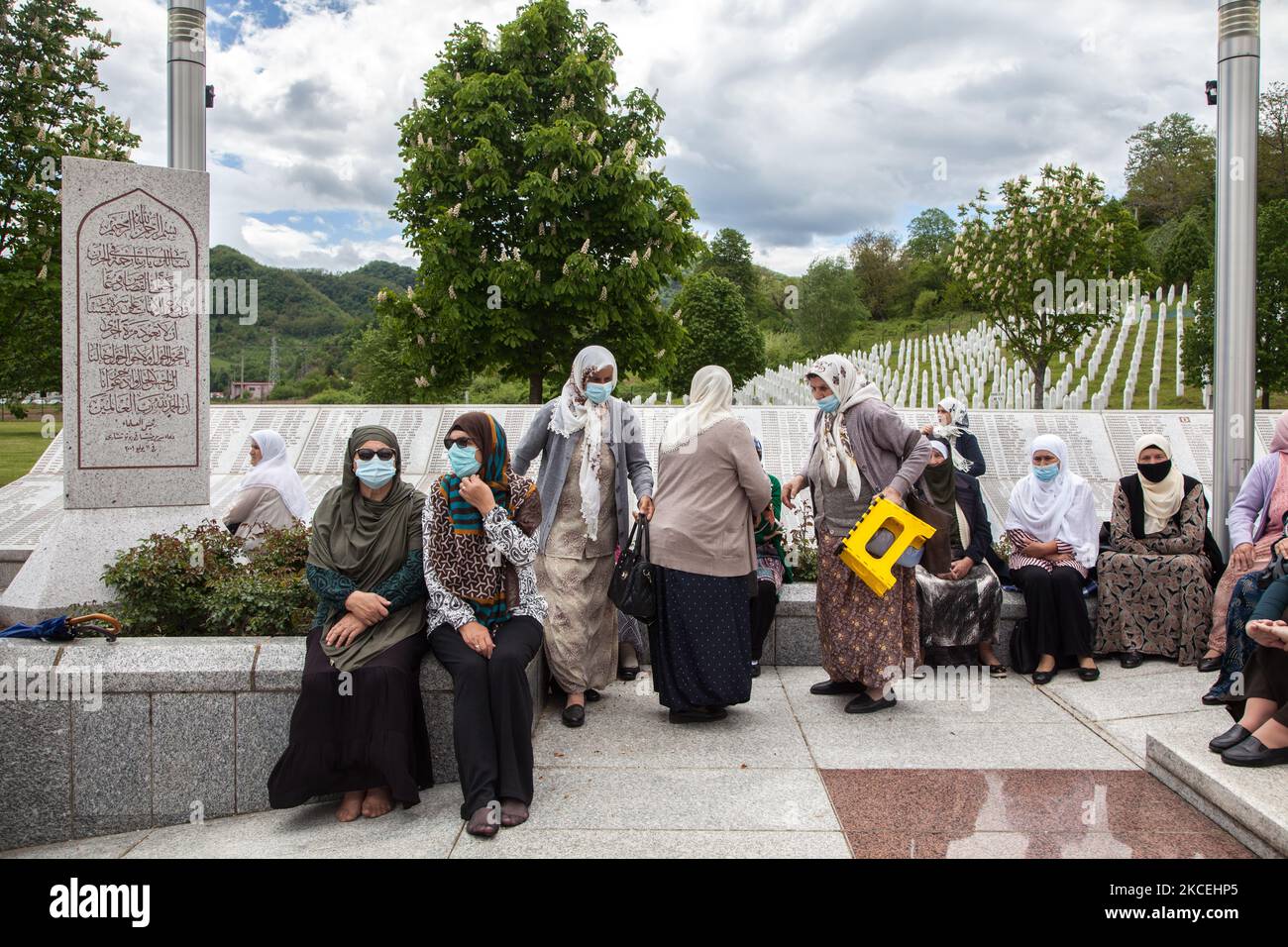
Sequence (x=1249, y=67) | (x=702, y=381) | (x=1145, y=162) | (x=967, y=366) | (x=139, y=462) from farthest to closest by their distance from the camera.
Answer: (x=1145, y=162), (x=967, y=366), (x=1249, y=67), (x=139, y=462), (x=702, y=381)

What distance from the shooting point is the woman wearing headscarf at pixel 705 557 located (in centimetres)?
459

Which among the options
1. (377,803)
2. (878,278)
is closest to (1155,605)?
(377,803)

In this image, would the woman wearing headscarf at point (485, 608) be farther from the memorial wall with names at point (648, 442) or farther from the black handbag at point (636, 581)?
the memorial wall with names at point (648, 442)

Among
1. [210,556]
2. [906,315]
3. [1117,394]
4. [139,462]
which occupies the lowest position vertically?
[210,556]

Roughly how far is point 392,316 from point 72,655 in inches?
406

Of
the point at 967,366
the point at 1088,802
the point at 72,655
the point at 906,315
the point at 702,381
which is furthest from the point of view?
the point at 906,315

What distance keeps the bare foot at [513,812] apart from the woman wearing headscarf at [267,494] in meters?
3.00

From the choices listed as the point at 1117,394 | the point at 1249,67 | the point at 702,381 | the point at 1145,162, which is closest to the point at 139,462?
the point at 702,381

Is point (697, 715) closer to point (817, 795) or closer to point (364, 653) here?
point (817, 795)

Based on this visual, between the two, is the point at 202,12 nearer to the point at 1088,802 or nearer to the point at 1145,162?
the point at 1088,802

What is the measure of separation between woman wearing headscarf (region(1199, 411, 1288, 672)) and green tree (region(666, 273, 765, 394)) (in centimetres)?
2252

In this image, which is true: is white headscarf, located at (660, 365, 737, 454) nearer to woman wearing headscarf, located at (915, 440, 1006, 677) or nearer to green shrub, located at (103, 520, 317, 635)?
woman wearing headscarf, located at (915, 440, 1006, 677)

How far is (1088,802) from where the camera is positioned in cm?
369

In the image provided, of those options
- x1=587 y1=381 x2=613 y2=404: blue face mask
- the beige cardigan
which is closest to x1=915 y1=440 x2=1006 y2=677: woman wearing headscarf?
the beige cardigan
